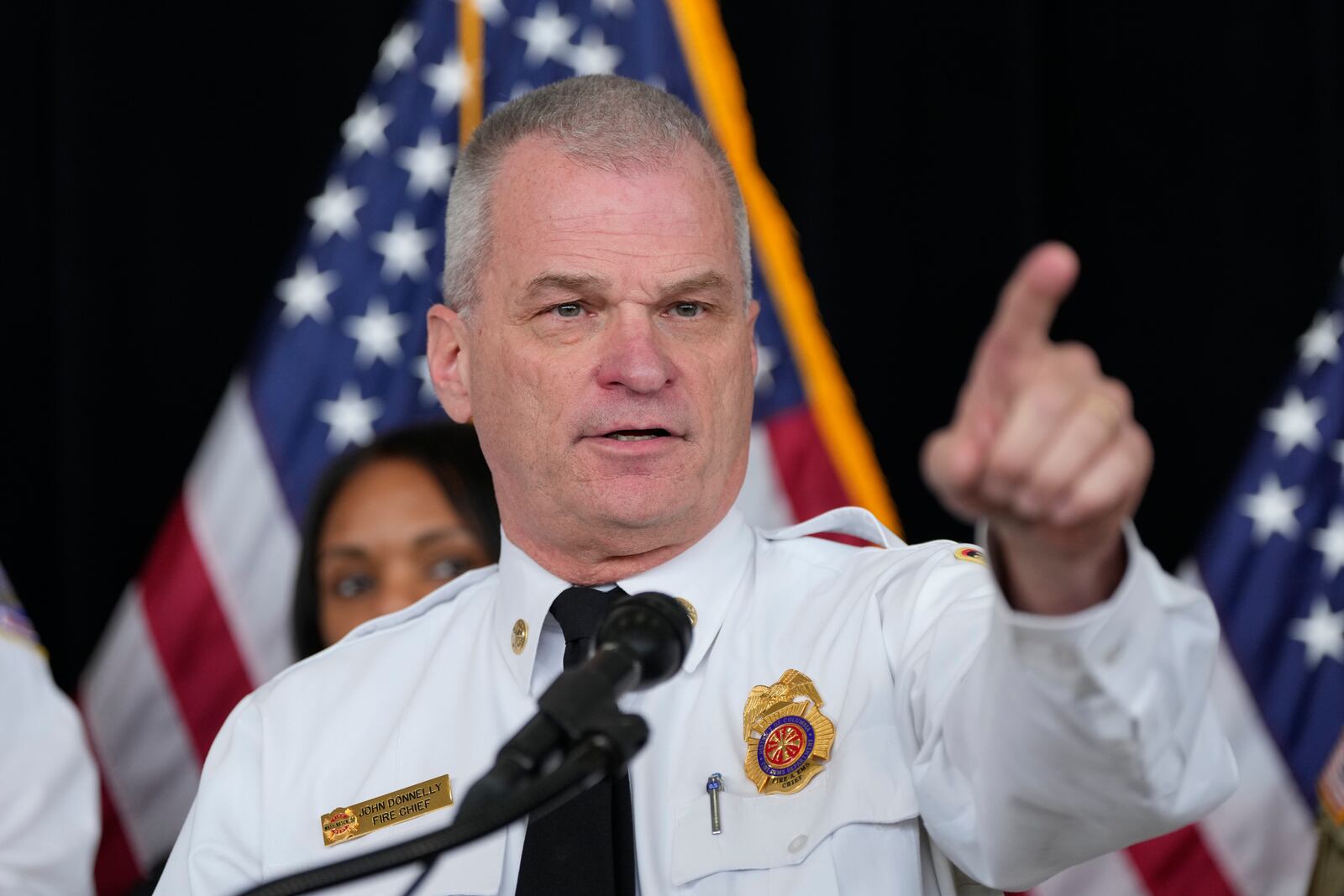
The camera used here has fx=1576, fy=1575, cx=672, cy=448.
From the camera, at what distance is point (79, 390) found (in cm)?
323

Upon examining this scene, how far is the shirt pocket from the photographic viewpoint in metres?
1.42

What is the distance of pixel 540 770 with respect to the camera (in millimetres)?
964

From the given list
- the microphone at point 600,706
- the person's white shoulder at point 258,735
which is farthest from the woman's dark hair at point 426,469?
the microphone at point 600,706

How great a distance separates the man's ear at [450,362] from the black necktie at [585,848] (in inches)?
20.2

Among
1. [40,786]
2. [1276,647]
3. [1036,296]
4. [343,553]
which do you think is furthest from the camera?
[343,553]

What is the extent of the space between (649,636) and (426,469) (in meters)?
2.17

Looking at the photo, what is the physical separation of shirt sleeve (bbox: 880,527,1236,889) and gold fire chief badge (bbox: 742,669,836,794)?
0.68 ft

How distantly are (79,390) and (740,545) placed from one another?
1997 millimetres

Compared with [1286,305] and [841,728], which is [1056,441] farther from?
[1286,305]

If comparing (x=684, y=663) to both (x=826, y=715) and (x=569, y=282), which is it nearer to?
(x=826, y=715)

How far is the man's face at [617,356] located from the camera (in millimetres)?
1619

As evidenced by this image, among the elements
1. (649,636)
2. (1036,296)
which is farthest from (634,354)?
(1036,296)

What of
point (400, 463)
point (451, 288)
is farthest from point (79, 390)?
point (451, 288)

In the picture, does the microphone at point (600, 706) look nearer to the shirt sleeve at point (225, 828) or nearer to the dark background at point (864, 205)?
the shirt sleeve at point (225, 828)
